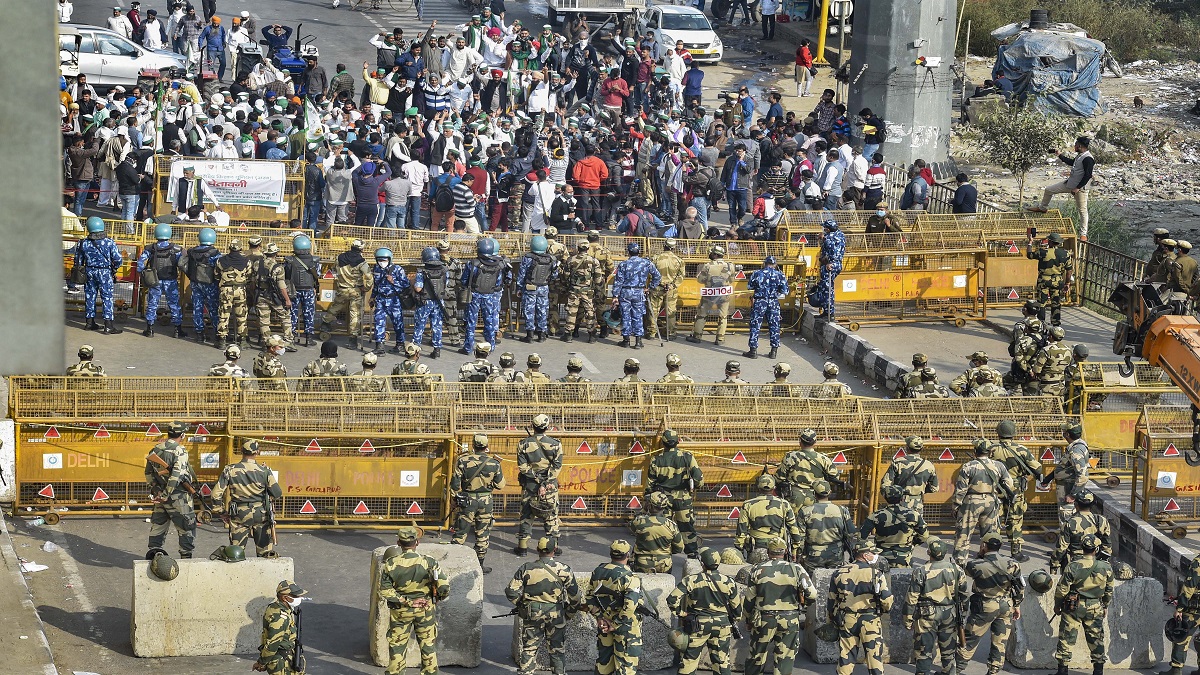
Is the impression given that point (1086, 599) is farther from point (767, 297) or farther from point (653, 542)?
point (767, 297)

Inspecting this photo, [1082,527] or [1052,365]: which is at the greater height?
[1052,365]

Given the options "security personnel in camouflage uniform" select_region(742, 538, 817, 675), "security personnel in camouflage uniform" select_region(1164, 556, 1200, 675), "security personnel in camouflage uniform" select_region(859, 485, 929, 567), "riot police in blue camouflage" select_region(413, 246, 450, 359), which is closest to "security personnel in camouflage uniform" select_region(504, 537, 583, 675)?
"security personnel in camouflage uniform" select_region(742, 538, 817, 675)

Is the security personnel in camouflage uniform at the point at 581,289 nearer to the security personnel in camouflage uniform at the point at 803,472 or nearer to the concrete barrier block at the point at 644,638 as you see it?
the security personnel in camouflage uniform at the point at 803,472

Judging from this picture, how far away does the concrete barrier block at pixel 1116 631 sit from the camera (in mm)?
16250

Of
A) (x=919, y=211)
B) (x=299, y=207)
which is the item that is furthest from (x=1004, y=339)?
(x=299, y=207)

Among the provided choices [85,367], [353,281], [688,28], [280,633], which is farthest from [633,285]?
[688,28]

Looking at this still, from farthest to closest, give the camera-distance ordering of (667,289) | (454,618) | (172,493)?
1. (667,289)
2. (172,493)
3. (454,618)

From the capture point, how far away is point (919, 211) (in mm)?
28172

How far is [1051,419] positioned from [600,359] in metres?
7.03

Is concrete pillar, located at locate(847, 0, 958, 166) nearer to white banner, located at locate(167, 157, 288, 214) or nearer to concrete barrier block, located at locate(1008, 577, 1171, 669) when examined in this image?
white banner, located at locate(167, 157, 288, 214)

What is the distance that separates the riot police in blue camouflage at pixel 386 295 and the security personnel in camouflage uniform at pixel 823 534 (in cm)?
879

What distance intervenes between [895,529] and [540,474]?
3.66 meters

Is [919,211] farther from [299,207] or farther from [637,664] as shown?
[637,664]

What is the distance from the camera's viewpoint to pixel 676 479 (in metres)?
17.7
